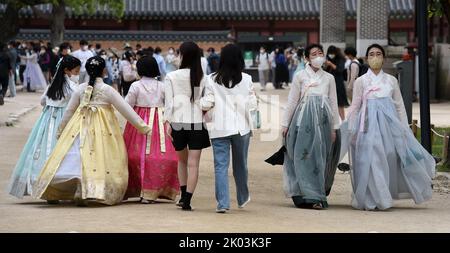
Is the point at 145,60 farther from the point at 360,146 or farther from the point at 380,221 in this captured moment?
the point at 380,221

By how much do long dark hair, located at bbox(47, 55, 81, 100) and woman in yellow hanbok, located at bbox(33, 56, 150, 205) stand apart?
1.76 ft

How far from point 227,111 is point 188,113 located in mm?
414

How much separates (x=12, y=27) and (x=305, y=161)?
29.8 metres

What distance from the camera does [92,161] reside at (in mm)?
12625

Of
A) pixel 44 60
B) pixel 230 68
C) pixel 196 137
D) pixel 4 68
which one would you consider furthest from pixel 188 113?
pixel 44 60

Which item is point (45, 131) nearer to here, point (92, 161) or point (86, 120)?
point (86, 120)

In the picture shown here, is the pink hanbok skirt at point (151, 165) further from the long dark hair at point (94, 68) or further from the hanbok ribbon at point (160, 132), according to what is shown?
the long dark hair at point (94, 68)

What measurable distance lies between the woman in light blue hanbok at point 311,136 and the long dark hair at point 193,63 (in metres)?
1.32

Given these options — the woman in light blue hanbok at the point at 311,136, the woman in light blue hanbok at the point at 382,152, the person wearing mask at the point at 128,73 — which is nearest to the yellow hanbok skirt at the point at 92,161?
the woman in light blue hanbok at the point at 311,136

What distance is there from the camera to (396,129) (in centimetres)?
1309

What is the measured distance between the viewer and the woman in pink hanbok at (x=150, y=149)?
13.0 m

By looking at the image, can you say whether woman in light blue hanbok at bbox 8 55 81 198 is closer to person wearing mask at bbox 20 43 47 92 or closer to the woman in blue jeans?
the woman in blue jeans

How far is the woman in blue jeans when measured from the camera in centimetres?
1198

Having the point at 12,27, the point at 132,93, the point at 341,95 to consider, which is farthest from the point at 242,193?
the point at 12,27
